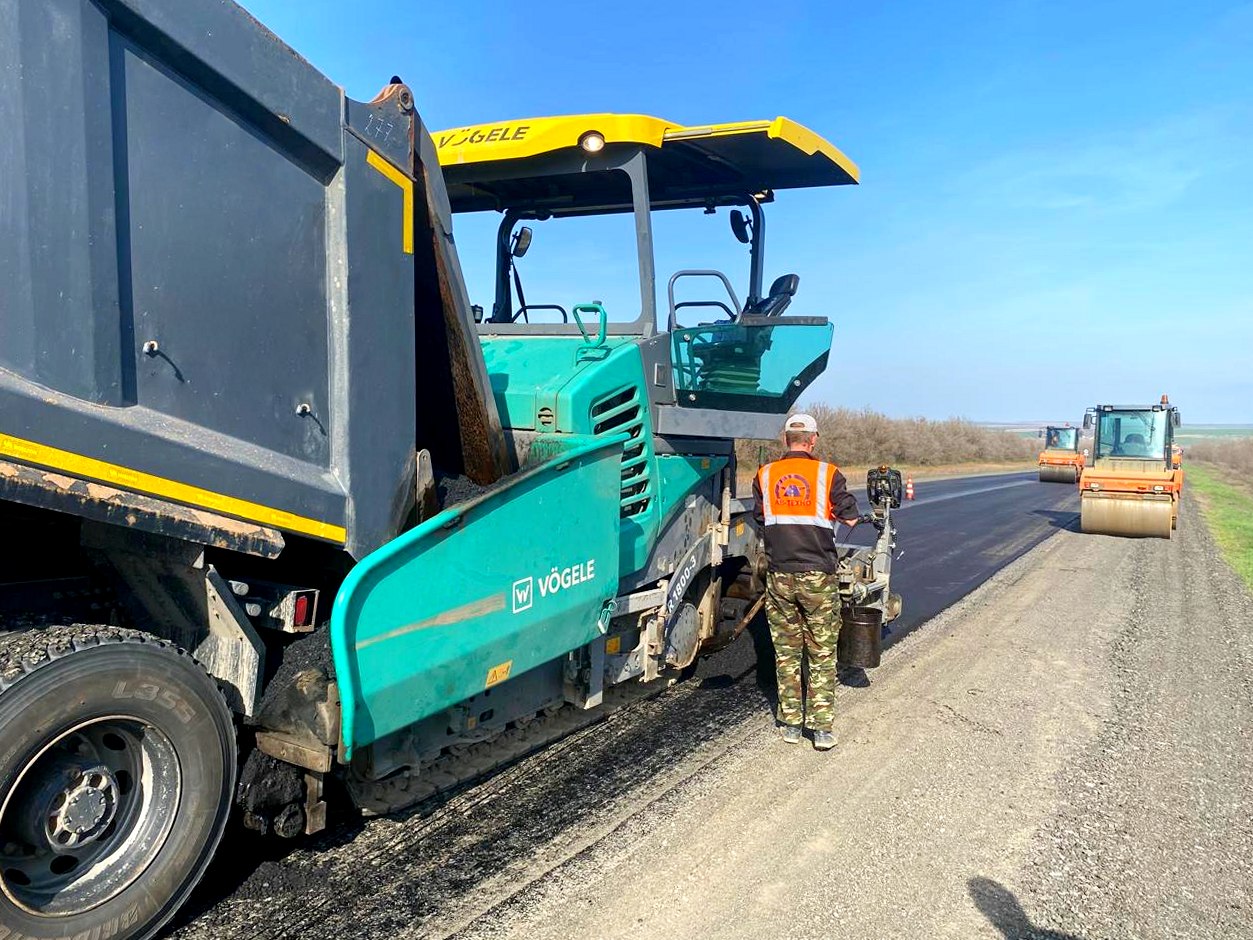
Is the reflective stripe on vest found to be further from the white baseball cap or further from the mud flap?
the mud flap

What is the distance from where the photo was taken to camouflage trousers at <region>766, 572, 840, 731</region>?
4.43m

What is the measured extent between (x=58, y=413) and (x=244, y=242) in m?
0.70

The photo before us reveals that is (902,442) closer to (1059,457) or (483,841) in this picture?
(1059,457)

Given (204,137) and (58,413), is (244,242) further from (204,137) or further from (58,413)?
(58,413)

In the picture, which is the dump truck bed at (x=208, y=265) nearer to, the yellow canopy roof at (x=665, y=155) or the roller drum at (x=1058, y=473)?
the yellow canopy roof at (x=665, y=155)

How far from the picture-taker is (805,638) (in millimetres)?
4637

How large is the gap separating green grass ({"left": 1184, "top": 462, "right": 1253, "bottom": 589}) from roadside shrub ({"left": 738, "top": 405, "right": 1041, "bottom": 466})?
10544 millimetres

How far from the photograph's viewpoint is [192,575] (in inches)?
94.5

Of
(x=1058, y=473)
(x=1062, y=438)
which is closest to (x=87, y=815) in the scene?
(x=1058, y=473)

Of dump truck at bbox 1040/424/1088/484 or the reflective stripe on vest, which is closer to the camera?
the reflective stripe on vest

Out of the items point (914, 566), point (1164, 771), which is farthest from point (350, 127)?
point (914, 566)

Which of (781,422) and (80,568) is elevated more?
(781,422)

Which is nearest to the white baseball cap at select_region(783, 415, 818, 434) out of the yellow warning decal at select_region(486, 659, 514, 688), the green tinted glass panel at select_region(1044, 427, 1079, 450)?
the yellow warning decal at select_region(486, 659, 514, 688)

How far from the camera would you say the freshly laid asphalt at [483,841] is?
266cm
